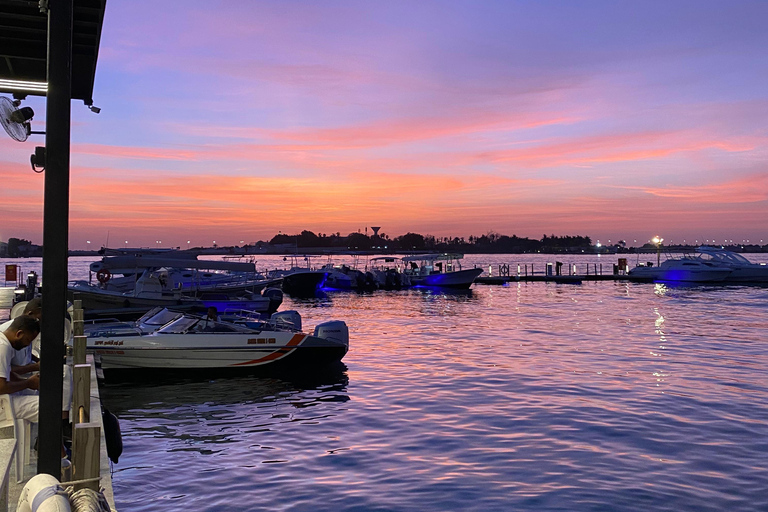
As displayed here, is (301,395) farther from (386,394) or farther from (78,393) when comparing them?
(78,393)

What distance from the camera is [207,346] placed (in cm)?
1892

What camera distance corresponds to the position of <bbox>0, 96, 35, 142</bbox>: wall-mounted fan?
8312 millimetres

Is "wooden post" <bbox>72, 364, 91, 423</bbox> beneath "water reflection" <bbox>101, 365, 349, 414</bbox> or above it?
above

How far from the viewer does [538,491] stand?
10.2 metres

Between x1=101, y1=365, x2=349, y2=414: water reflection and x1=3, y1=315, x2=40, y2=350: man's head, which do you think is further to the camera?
x1=101, y1=365, x2=349, y2=414: water reflection

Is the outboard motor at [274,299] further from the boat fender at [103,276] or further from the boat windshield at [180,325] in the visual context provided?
the boat windshield at [180,325]

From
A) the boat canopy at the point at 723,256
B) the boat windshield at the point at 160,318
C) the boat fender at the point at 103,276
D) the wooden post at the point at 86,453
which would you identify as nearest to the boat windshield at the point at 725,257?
the boat canopy at the point at 723,256

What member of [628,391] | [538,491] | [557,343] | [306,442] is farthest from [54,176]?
[557,343]

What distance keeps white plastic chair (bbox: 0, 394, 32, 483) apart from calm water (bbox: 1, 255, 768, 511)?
2.79m

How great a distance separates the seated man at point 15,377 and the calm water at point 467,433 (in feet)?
Answer: 10.4

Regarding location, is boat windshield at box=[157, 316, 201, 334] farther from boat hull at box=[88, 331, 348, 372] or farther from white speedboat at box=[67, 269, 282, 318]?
white speedboat at box=[67, 269, 282, 318]

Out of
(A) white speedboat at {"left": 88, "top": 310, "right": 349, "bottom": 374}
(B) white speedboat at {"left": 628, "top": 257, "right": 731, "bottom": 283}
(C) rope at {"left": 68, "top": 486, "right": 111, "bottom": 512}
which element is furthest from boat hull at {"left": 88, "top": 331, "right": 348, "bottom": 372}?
(B) white speedboat at {"left": 628, "top": 257, "right": 731, "bottom": 283}

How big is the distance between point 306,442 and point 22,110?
8.13 meters

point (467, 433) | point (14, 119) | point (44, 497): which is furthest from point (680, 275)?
point (44, 497)
